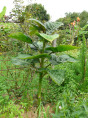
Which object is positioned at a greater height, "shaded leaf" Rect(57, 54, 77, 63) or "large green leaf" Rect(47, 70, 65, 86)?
"shaded leaf" Rect(57, 54, 77, 63)

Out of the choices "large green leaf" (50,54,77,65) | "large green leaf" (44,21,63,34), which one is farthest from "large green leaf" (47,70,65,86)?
"large green leaf" (44,21,63,34)

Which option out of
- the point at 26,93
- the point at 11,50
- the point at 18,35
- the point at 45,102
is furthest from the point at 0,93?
the point at 11,50

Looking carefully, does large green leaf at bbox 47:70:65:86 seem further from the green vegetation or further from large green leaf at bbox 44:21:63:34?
large green leaf at bbox 44:21:63:34

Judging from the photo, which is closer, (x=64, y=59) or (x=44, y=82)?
(x=64, y=59)

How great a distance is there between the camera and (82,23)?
1539 centimetres

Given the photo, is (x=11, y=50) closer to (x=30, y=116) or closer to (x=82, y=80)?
(x=30, y=116)

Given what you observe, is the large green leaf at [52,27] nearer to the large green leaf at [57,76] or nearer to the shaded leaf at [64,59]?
the shaded leaf at [64,59]

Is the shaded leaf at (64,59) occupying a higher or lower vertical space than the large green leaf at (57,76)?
higher

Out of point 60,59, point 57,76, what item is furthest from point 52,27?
point 57,76

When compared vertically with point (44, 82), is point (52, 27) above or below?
above

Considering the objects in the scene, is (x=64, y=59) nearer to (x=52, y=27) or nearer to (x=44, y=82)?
(x=52, y=27)

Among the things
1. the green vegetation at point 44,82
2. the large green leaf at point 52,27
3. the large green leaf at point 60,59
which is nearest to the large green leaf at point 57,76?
the green vegetation at point 44,82

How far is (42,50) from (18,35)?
40cm

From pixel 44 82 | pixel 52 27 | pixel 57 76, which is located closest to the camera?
pixel 57 76
